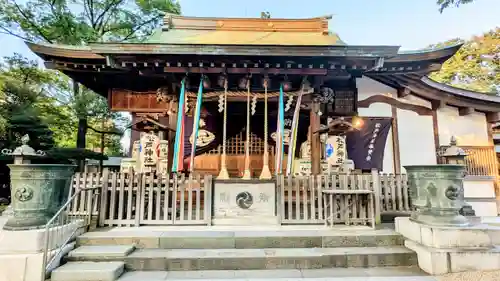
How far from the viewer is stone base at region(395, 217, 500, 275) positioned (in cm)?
404

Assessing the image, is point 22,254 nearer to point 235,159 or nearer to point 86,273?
point 86,273

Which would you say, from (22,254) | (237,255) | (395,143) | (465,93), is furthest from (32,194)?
(465,93)

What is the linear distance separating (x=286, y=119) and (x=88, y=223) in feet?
18.5

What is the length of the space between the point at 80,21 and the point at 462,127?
17.7m

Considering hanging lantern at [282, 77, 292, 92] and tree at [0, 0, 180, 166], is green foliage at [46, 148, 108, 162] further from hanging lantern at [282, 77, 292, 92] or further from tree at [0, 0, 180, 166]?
hanging lantern at [282, 77, 292, 92]

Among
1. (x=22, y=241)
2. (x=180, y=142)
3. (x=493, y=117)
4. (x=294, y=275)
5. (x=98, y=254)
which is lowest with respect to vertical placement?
(x=294, y=275)

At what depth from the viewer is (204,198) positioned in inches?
225

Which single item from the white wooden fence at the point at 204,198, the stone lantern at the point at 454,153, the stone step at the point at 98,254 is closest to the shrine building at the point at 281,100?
the white wooden fence at the point at 204,198

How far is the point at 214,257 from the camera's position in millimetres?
4203

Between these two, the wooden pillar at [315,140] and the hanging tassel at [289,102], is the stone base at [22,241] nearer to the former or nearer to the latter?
the hanging tassel at [289,102]

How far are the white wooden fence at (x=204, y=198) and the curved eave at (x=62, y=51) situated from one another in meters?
3.64

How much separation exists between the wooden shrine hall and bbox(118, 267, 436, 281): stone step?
2.57m

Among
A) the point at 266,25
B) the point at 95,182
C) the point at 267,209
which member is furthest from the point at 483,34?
the point at 95,182

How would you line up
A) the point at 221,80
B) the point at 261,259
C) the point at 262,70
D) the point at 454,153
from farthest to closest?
the point at 221,80, the point at 262,70, the point at 454,153, the point at 261,259
